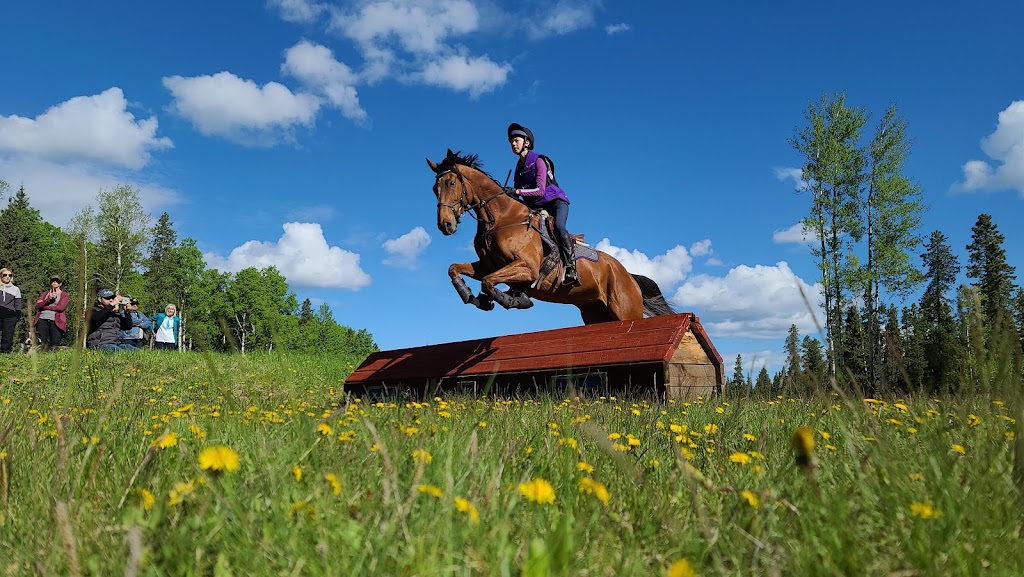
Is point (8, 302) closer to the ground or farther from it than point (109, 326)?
farther from it

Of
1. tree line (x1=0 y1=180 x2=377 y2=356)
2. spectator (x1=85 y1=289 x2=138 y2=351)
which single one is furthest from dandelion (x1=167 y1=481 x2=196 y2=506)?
tree line (x1=0 y1=180 x2=377 y2=356)

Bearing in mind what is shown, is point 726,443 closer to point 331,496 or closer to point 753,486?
point 753,486

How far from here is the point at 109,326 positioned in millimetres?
20938

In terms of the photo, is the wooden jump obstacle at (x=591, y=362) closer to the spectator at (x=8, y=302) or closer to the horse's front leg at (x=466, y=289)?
the horse's front leg at (x=466, y=289)

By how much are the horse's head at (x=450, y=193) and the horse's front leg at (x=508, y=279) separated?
3.17 feet

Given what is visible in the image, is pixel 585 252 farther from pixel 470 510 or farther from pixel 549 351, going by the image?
pixel 470 510

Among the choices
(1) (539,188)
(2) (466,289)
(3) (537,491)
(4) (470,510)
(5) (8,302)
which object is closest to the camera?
(4) (470,510)

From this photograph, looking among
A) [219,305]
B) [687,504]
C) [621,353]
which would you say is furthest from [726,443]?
[219,305]

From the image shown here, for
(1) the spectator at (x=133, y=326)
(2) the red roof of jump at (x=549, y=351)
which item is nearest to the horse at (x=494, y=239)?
(2) the red roof of jump at (x=549, y=351)

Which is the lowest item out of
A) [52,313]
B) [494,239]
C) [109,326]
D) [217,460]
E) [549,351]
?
[217,460]

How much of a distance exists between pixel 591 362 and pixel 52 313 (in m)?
18.3

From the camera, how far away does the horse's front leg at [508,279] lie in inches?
368

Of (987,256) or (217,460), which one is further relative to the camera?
(987,256)

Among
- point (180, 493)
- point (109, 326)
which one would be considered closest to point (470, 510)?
point (180, 493)
